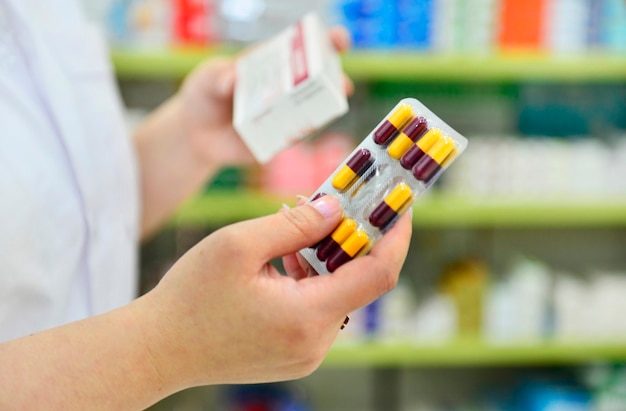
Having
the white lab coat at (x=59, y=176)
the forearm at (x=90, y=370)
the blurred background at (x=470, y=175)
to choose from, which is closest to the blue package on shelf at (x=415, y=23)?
the blurred background at (x=470, y=175)

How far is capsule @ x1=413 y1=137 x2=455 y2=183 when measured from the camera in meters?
0.49

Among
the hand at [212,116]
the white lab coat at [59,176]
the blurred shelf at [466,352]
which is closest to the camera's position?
the white lab coat at [59,176]

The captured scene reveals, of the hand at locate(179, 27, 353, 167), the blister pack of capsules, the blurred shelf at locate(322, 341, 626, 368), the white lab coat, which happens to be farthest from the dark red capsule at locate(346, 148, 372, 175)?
the blurred shelf at locate(322, 341, 626, 368)

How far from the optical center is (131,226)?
2.74 feet

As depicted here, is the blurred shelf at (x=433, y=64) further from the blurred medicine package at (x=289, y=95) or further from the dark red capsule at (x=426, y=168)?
the dark red capsule at (x=426, y=168)

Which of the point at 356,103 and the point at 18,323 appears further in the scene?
the point at 356,103

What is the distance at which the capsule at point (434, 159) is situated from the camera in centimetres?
49

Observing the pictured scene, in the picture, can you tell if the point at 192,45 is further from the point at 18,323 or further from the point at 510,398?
the point at 510,398

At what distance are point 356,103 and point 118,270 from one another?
1346mm

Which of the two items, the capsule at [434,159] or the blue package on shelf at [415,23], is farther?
the blue package on shelf at [415,23]

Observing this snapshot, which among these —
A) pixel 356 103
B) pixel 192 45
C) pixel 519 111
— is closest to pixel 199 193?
pixel 192 45

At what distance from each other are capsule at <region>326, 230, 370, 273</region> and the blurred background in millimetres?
1225

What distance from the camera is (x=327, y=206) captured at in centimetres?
49

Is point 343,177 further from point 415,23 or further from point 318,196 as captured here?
point 415,23
